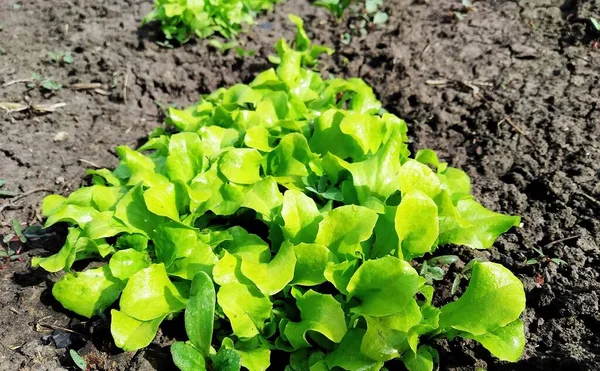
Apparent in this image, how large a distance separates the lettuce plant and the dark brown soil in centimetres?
18

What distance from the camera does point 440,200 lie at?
Answer: 2207mm

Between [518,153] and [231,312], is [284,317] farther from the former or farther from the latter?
[518,153]

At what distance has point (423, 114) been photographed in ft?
10.6

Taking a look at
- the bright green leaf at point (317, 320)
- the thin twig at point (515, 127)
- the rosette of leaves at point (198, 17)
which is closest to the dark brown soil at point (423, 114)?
the thin twig at point (515, 127)

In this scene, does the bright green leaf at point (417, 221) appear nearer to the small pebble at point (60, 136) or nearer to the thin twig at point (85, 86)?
the small pebble at point (60, 136)

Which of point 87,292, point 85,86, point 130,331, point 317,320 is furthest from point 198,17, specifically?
point 317,320

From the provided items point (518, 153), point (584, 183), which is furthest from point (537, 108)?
point (584, 183)

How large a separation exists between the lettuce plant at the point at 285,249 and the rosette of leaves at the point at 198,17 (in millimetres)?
1343

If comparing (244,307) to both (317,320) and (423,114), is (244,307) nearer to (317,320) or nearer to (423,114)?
(317,320)

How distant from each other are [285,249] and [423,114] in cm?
157

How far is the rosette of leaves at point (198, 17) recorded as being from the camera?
3.73m

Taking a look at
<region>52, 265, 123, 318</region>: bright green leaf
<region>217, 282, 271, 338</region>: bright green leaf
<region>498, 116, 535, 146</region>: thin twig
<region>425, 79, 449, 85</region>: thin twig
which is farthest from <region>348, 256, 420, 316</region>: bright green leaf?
<region>425, 79, 449, 85</region>: thin twig

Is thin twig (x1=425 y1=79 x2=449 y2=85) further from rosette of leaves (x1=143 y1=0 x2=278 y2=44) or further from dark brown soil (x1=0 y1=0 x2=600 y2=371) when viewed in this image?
rosette of leaves (x1=143 y1=0 x2=278 y2=44)

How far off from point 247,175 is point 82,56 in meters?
1.96
